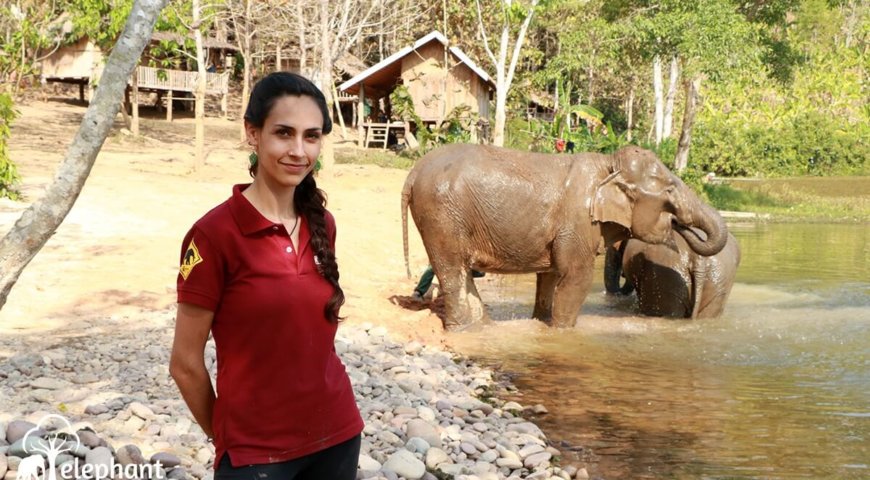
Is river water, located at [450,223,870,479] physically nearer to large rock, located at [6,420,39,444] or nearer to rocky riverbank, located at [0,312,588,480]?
rocky riverbank, located at [0,312,588,480]

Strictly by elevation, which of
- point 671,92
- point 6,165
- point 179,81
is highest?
point 671,92

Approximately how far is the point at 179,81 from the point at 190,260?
37.3 m

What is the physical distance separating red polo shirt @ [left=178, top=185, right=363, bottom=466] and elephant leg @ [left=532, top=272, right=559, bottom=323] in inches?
322

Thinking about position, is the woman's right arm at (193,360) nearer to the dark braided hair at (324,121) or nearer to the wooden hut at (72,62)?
the dark braided hair at (324,121)

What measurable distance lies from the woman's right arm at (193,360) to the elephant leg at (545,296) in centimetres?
823

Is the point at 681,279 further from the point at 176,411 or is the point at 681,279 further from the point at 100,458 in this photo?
the point at 100,458

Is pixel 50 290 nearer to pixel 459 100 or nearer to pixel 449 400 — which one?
pixel 449 400

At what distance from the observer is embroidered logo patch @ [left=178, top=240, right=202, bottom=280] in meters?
2.74

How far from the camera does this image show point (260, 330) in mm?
2826

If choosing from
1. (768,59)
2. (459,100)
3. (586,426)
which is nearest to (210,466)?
(586,426)

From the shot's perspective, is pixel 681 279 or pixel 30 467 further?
pixel 681 279

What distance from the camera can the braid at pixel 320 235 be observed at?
9.68 ft

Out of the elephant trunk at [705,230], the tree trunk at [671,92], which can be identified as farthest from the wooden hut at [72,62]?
the elephant trunk at [705,230]

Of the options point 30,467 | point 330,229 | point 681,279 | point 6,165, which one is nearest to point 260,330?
point 330,229
